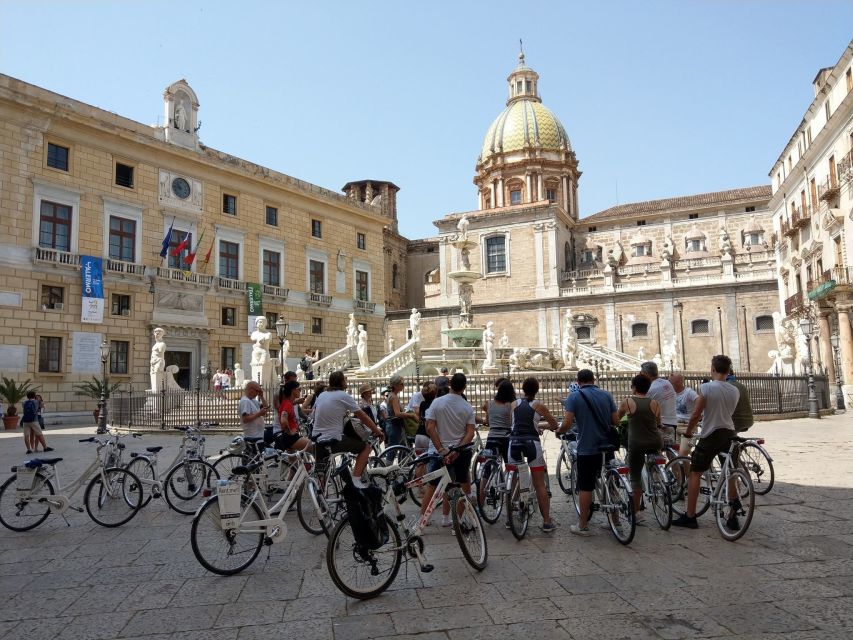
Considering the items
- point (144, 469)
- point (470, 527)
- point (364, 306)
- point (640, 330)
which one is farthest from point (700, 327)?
point (470, 527)

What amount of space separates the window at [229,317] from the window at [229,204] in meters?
4.68

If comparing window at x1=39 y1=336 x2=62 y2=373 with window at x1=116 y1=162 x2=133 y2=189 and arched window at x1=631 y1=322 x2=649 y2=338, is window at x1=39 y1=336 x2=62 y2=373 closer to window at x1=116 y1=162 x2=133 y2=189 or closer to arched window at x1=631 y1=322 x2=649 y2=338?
window at x1=116 y1=162 x2=133 y2=189

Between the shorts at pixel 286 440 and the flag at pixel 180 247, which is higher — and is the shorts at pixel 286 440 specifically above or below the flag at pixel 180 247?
below

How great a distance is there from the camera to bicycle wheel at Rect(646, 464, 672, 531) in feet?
20.8

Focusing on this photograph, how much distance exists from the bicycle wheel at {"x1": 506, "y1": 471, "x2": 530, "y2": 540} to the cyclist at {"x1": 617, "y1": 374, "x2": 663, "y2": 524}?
1.16 meters

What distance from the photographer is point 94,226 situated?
25.0 metres

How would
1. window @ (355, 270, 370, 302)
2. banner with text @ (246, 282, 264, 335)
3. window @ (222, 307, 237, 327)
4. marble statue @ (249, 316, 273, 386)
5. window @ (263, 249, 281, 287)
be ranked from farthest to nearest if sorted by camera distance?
1. window @ (355, 270, 370, 302)
2. window @ (263, 249, 281, 287)
3. banner with text @ (246, 282, 264, 335)
4. window @ (222, 307, 237, 327)
5. marble statue @ (249, 316, 273, 386)

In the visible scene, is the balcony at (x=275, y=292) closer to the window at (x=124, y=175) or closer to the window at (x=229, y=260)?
the window at (x=229, y=260)

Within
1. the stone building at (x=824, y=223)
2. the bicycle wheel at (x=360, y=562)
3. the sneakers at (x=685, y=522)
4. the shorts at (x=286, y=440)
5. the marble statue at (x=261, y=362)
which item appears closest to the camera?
the bicycle wheel at (x=360, y=562)

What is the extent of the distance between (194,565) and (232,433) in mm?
12111

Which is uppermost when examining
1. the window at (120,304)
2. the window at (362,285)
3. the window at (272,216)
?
the window at (272,216)

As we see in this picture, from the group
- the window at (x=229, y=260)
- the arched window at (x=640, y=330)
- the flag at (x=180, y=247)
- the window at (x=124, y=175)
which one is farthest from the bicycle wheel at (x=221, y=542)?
the arched window at (x=640, y=330)

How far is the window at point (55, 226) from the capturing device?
2356cm

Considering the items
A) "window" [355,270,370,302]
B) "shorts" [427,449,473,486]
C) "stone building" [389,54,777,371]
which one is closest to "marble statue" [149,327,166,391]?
"window" [355,270,370,302]
